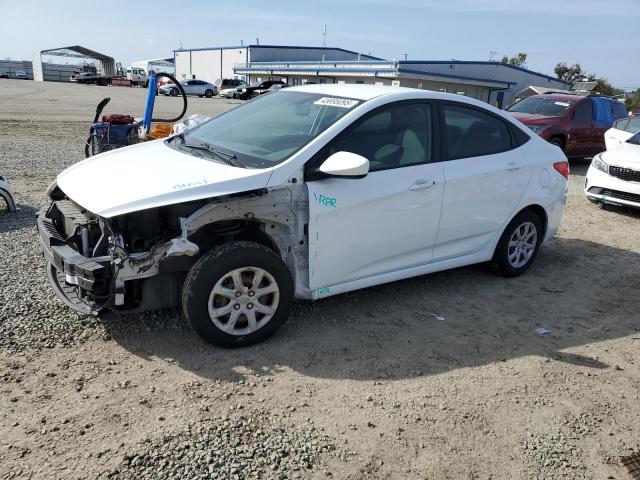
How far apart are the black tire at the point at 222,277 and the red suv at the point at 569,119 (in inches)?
399

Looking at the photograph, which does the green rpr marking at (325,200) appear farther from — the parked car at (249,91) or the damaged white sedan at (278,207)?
the parked car at (249,91)

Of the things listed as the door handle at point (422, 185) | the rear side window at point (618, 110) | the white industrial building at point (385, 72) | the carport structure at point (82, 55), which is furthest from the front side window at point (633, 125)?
the carport structure at point (82, 55)

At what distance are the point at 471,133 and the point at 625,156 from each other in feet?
16.1

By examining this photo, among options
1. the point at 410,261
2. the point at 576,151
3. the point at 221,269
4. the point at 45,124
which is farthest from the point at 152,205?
the point at 45,124

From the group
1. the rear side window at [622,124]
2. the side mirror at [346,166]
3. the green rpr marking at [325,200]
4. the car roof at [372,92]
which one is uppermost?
the car roof at [372,92]

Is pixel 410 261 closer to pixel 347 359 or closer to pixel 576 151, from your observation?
pixel 347 359

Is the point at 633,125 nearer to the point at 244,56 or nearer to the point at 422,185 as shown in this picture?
the point at 422,185

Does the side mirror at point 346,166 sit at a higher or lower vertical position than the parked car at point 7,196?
higher

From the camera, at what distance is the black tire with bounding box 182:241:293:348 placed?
3.48m

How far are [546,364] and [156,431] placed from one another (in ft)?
8.89

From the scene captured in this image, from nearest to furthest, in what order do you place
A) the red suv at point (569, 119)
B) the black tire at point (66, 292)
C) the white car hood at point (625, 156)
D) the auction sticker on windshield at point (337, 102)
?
the black tire at point (66, 292) → the auction sticker on windshield at point (337, 102) → the white car hood at point (625, 156) → the red suv at point (569, 119)

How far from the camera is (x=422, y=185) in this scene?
4305mm

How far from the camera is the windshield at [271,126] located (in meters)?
3.96

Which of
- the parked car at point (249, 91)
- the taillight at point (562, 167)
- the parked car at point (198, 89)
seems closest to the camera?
the taillight at point (562, 167)
